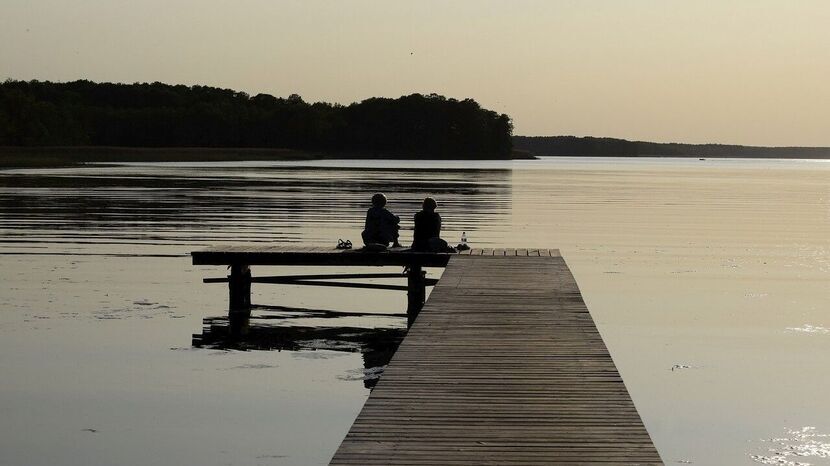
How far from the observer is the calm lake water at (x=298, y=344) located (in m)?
11.5

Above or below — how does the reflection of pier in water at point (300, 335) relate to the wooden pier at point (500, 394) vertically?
below

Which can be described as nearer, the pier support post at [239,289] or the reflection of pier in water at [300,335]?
the reflection of pier in water at [300,335]

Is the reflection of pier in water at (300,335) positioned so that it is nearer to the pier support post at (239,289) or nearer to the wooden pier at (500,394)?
the pier support post at (239,289)

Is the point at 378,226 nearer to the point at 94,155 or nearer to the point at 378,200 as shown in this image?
the point at 378,200

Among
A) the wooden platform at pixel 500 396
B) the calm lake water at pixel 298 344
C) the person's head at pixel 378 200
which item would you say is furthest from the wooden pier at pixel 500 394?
the person's head at pixel 378 200

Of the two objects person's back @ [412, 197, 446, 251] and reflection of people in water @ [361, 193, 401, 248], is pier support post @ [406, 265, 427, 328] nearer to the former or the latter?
person's back @ [412, 197, 446, 251]

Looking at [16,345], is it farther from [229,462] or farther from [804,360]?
[804,360]

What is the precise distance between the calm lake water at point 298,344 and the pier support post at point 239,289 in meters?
0.41

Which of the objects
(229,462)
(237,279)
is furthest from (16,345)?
(229,462)

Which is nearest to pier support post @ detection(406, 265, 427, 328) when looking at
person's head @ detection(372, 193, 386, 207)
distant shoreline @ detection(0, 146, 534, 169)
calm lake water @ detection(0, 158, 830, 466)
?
calm lake water @ detection(0, 158, 830, 466)

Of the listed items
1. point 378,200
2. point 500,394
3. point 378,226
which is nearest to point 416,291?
point 378,226

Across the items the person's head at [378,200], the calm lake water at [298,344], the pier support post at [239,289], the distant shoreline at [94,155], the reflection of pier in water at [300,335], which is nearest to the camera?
the calm lake water at [298,344]

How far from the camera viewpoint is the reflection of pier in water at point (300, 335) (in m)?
16.5

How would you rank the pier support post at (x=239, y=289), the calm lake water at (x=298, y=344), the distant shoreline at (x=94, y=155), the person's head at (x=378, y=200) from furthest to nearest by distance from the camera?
the distant shoreline at (x=94, y=155), the pier support post at (x=239, y=289), the person's head at (x=378, y=200), the calm lake water at (x=298, y=344)
